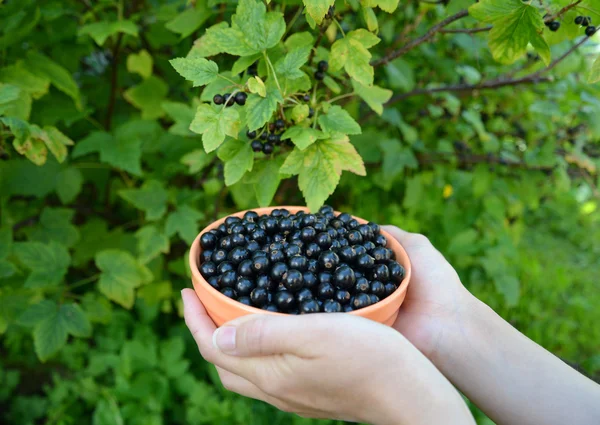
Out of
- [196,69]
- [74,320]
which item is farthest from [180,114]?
[74,320]

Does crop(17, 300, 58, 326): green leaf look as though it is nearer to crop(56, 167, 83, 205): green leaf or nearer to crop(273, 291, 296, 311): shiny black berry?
crop(56, 167, 83, 205): green leaf

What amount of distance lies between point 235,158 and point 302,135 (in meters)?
0.18

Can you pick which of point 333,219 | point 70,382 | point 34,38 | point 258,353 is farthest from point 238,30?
point 70,382

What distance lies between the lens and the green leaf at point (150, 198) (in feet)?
4.93

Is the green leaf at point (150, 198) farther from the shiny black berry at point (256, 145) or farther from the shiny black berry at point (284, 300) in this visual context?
the shiny black berry at point (284, 300)

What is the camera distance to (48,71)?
4.52 ft

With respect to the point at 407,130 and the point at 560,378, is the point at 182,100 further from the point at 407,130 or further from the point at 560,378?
the point at 560,378

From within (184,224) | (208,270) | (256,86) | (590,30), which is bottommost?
(184,224)

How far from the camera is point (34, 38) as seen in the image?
1.55m

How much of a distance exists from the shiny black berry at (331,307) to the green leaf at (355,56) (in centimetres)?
49

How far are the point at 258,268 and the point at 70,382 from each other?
1.43 m

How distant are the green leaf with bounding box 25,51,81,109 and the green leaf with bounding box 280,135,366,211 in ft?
2.69

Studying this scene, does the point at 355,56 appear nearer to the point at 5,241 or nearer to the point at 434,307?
the point at 434,307

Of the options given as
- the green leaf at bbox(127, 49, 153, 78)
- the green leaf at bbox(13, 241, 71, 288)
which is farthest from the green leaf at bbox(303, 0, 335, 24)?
the green leaf at bbox(13, 241, 71, 288)
